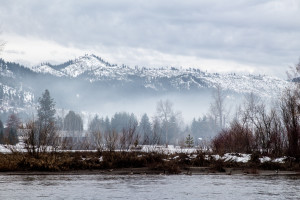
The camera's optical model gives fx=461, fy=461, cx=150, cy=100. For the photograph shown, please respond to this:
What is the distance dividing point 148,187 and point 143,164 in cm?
845

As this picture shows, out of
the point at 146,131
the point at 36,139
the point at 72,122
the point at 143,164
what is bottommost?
the point at 143,164

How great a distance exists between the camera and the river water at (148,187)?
17125mm

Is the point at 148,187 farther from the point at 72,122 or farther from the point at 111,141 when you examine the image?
the point at 72,122

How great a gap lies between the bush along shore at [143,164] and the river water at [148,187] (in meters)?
1.83

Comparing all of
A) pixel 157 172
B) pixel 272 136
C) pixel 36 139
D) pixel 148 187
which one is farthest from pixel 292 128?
pixel 36 139

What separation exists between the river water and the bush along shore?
1833 millimetres

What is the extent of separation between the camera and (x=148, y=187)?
19.7 meters

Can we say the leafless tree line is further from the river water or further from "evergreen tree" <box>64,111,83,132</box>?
"evergreen tree" <box>64,111,83,132</box>

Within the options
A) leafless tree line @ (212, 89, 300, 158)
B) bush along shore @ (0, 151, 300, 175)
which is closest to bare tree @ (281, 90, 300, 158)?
leafless tree line @ (212, 89, 300, 158)

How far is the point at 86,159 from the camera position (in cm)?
2786

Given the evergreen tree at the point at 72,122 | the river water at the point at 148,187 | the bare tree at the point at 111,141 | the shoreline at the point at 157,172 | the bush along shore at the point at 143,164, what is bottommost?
the river water at the point at 148,187

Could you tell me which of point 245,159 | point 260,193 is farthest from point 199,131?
point 260,193

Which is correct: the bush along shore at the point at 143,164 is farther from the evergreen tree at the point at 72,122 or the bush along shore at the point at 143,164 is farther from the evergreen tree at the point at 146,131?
the evergreen tree at the point at 72,122

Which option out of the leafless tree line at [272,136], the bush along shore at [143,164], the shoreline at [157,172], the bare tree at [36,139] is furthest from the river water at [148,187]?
the leafless tree line at [272,136]
